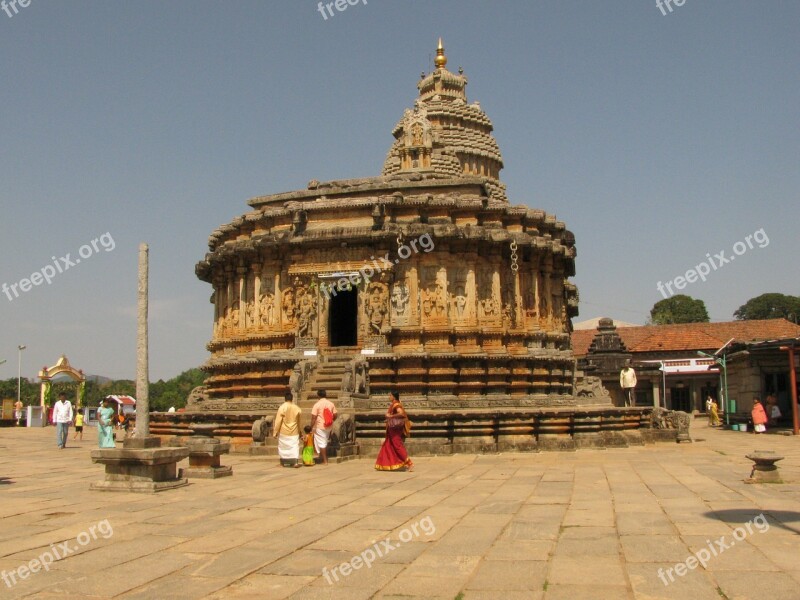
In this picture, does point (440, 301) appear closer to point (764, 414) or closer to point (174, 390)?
point (764, 414)

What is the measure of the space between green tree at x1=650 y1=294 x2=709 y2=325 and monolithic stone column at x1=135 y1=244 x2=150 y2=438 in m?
86.2

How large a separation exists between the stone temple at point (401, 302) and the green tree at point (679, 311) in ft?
231

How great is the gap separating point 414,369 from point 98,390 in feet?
311

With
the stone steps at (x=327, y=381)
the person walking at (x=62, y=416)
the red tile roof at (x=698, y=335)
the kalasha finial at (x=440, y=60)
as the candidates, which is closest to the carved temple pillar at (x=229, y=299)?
the stone steps at (x=327, y=381)

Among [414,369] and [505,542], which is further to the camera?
[414,369]

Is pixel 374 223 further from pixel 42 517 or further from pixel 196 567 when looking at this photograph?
pixel 196 567

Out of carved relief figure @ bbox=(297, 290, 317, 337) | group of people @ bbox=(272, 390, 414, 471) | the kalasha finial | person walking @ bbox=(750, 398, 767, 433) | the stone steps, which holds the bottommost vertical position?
person walking @ bbox=(750, 398, 767, 433)

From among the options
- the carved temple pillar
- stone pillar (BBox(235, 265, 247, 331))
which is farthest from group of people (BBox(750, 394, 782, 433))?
the carved temple pillar

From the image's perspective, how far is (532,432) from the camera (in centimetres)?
1902

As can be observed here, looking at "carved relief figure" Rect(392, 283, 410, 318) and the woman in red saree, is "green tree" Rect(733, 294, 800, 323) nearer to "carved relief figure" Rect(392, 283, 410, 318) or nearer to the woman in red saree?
"carved relief figure" Rect(392, 283, 410, 318)

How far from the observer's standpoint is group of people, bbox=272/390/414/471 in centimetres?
1449

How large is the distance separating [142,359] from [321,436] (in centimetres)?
478

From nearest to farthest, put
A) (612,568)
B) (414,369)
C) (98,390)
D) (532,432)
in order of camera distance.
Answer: (612,568), (532,432), (414,369), (98,390)

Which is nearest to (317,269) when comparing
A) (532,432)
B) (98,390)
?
(532,432)
